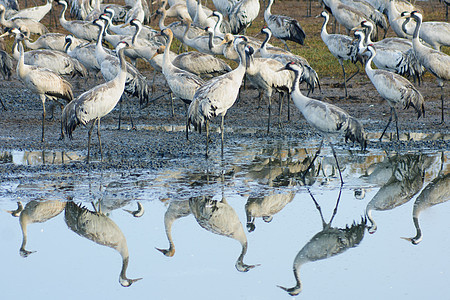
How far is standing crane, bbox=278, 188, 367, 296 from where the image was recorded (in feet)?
20.6

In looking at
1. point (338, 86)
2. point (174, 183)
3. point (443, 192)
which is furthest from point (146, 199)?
point (338, 86)

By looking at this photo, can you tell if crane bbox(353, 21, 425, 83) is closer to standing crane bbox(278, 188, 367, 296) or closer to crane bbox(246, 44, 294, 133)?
crane bbox(246, 44, 294, 133)

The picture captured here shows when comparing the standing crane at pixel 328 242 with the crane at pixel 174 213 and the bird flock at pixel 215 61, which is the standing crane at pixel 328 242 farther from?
the bird flock at pixel 215 61

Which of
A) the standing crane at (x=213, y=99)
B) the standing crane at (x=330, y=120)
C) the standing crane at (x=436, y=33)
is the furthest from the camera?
the standing crane at (x=436, y=33)

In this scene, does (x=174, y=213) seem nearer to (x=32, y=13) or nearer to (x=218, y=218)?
(x=218, y=218)

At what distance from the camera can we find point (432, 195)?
8.22 meters

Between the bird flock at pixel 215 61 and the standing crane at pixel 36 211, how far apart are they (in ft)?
7.15

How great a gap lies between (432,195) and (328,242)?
6.82ft

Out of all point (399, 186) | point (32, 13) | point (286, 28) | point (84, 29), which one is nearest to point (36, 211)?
point (399, 186)

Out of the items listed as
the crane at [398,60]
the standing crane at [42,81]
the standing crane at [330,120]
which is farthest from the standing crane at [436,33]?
the standing crane at [42,81]

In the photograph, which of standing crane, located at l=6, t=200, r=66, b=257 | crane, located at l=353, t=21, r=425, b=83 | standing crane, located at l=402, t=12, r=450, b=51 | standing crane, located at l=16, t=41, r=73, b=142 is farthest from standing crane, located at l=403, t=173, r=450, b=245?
standing crane, located at l=402, t=12, r=450, b=51

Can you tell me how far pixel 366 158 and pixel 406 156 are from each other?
588mm

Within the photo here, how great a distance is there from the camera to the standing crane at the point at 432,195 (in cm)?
770

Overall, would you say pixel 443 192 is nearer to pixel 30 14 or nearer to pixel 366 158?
pixel 366 158
